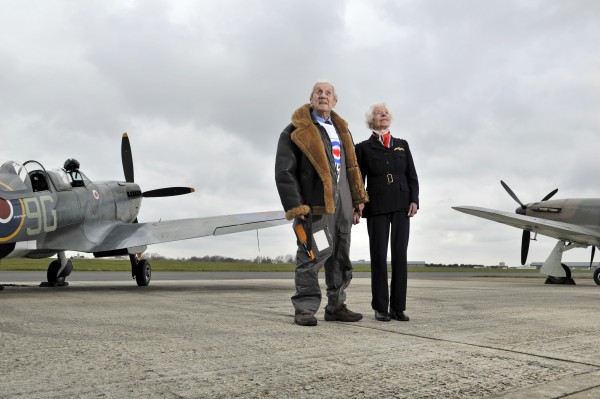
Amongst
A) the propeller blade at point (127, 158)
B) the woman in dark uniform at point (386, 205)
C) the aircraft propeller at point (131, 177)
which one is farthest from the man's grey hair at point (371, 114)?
the propeller blade at point (127, 158)

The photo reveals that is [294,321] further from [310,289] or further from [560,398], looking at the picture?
[560,398]

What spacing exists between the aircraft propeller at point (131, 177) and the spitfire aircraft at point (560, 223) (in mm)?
9667

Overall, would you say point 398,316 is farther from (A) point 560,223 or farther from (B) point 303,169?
(A) point 560,223

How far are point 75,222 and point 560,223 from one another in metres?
15.2

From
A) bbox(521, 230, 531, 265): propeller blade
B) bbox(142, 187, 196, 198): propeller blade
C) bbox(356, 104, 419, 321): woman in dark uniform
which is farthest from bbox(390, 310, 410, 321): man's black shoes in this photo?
bbox(521, 230, 531, 265): propeller blade

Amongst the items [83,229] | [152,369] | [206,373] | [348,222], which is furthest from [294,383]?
[83,229]

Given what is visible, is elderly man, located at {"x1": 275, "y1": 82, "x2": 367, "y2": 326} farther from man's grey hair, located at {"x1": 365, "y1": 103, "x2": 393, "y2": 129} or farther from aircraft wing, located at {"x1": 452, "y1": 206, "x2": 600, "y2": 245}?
aircraft wing, located at {"x1": 452, "y1": 206, "x2": 600, "y2": 245}

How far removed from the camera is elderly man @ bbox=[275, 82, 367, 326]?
13.8ft

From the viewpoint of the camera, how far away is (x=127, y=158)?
1507 centimetres

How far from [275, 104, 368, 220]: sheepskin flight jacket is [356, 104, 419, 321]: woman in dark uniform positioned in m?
0.59

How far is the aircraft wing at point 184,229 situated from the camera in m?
10.6

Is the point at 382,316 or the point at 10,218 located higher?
the point at 10,218

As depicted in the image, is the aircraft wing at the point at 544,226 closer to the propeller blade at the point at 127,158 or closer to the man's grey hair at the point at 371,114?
the propeller blade at the point at 127,158

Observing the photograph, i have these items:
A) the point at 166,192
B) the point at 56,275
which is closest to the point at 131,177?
the point at 166,192
